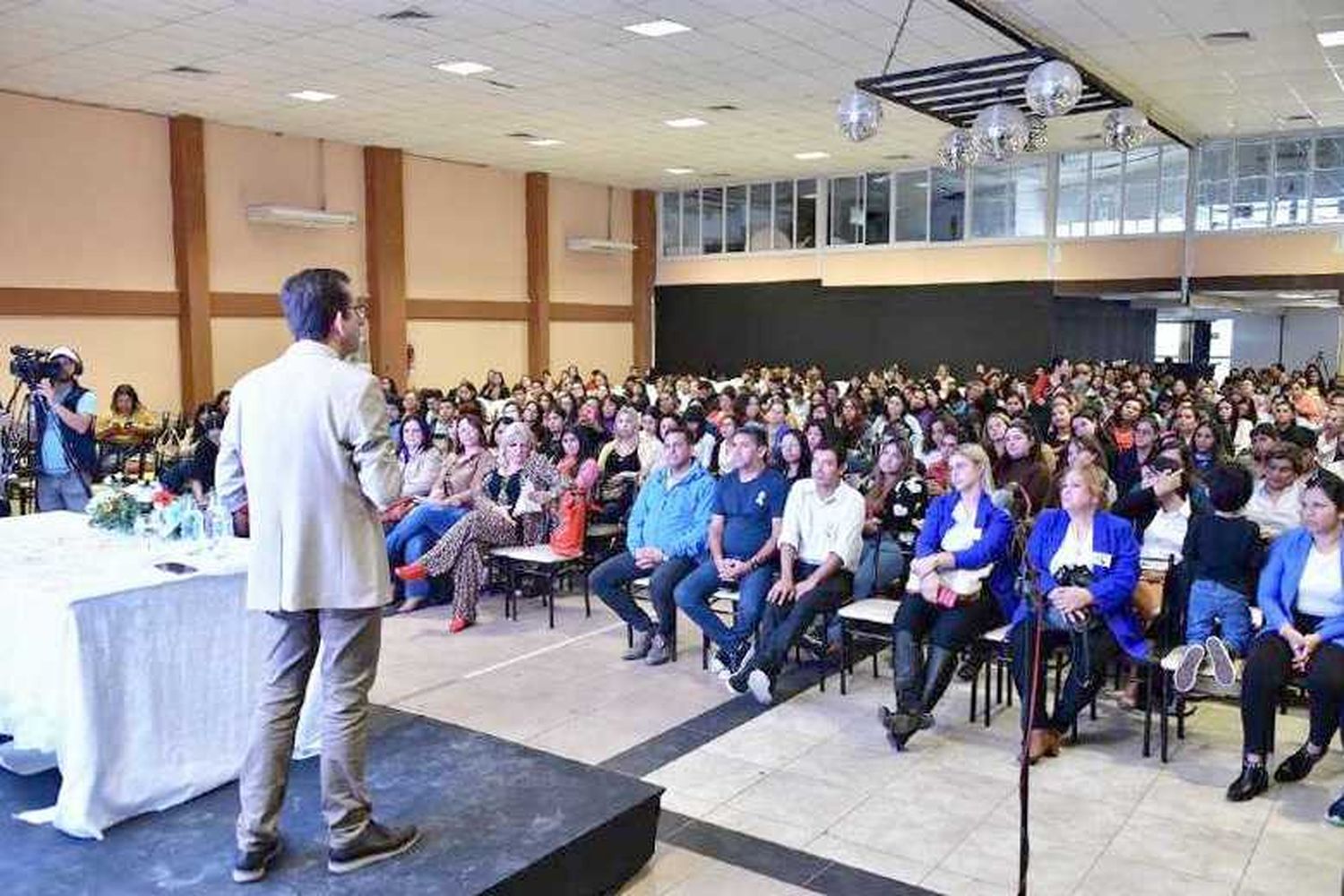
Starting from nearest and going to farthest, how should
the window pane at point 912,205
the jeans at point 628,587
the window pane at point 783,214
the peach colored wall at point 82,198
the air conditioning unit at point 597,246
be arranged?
the jeans at point 628,587 < the peach colored wall at point 82,198 < the window pane at point 912,205 < the air conditioning unit at point 597,246 < the window pane at point 783,214

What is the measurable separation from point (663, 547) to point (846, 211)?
13.3 meters

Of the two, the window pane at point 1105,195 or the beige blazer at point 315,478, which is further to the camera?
the window pane at point 1105,195

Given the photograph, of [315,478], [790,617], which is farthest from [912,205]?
[315,478]

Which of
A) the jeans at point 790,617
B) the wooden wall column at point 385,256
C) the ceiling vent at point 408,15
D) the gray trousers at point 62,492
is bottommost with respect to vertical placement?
the jeans at point 790,617

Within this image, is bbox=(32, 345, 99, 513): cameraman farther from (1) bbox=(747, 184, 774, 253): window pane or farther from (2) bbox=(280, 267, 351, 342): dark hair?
(1) bbox=(747, 184, 774, 253): window pane

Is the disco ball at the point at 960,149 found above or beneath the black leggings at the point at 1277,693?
above

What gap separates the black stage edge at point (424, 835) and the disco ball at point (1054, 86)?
14.6 feet

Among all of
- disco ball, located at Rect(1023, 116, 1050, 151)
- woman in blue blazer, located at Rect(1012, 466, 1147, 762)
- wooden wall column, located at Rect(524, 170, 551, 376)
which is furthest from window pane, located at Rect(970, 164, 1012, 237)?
woman in blue blazer, located at Rect(1012, 466, 1147, 762)

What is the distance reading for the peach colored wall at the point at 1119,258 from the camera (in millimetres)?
14922

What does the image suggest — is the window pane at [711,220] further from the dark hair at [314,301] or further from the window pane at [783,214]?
the dark hair at [314,301]

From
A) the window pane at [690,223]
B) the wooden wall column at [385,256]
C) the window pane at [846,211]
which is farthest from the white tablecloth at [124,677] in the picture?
the window pane at [690,223]

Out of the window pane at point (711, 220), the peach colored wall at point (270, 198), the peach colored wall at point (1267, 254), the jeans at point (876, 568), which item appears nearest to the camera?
the jeans at point (876, 568)

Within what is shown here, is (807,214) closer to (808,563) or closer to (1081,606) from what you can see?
(808,563)

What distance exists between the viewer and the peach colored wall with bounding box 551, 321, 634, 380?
59.7ft
